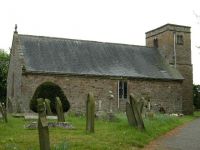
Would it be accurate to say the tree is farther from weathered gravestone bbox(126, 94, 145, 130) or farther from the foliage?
weathered gravestone bbox(126, 94, 145, 130)

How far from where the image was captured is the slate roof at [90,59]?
118 feet

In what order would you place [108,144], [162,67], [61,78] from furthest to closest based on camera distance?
[162,67] → [61,78] → [108,144]

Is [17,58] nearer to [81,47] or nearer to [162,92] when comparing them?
[81,47]

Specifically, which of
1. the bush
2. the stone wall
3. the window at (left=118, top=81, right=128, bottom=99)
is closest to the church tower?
the stone wall

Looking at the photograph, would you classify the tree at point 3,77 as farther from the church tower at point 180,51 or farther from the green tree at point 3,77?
the church tower at point 180,51

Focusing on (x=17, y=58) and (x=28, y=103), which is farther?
(x=17, y=58)

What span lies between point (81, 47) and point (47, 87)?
339 inches

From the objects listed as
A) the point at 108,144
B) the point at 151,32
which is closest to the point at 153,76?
the point at 151,32

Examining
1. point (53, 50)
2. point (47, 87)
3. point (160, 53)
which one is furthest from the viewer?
point (160, 53)

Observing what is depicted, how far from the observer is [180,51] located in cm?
4478

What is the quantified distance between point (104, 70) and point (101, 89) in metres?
2.00

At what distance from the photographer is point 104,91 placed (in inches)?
1468

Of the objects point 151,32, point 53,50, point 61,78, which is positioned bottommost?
point 61,78

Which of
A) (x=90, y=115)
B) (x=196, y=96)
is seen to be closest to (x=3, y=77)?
(x=196, y=96)
